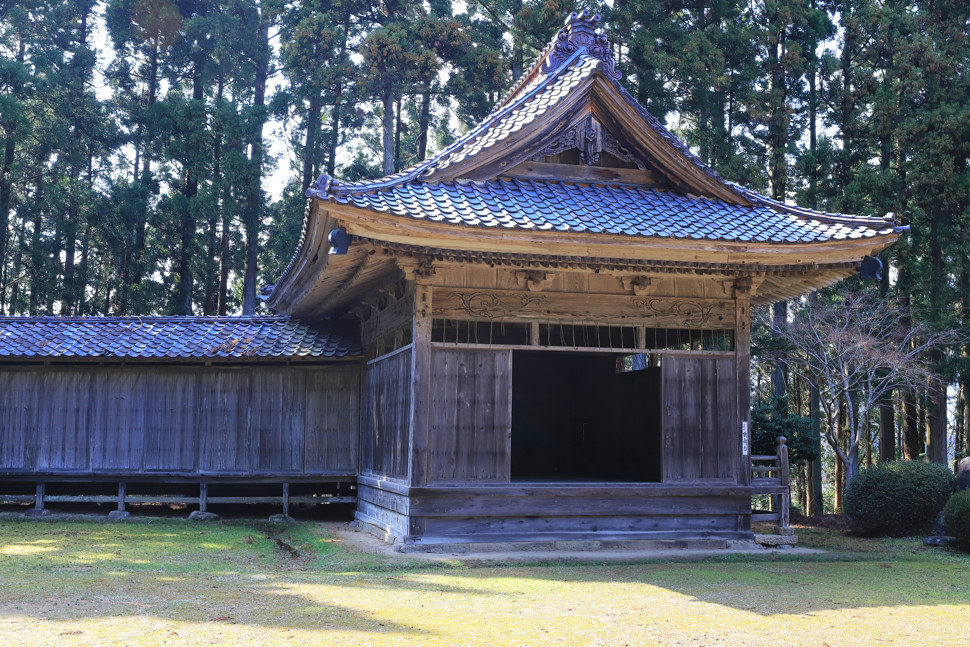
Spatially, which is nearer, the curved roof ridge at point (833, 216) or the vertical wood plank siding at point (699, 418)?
the curved roof ridge at point (833, 216)

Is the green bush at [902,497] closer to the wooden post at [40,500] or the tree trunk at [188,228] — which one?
the wooden post at [40,500]

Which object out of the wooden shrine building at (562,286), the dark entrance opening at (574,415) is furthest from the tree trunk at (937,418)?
the wooden shrine building at (562,286)

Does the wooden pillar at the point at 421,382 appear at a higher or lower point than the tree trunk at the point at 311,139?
lower

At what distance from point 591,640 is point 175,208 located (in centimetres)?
2436

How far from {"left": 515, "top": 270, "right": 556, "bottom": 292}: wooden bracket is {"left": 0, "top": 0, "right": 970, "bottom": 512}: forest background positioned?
40.1ft

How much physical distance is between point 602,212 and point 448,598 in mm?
5445

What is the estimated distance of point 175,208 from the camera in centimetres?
2755

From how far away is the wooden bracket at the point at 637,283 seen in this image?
11.8 m

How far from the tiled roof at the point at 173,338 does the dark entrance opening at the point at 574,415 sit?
4.10m

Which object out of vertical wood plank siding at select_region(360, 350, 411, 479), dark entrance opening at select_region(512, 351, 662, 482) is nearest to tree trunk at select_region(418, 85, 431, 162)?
dark entrance opening at select_region(512, 351, 662, 482)

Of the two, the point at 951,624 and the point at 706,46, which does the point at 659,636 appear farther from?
the point at 706,46

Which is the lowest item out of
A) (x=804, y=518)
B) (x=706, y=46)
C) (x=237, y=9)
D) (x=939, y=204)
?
(x=804, y=518)

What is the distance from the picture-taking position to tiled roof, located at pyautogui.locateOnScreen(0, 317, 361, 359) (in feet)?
49.9

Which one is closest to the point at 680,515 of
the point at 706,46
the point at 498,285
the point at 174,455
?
the point at 498,285
